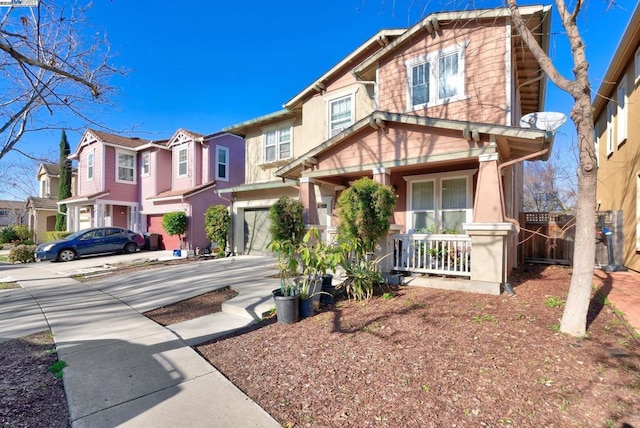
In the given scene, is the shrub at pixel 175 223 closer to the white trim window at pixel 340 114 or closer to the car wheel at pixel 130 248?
the car wheel at pixel 130 248

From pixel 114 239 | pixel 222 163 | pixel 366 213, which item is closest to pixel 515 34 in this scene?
pixel 366 213

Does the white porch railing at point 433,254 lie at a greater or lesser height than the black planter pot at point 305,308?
greater

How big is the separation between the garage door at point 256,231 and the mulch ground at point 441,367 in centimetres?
858

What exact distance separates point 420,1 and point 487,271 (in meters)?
5.14

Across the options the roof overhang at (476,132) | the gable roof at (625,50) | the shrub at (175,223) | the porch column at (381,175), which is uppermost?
the gable roof at (625,50)

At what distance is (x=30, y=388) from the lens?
10.1 feet

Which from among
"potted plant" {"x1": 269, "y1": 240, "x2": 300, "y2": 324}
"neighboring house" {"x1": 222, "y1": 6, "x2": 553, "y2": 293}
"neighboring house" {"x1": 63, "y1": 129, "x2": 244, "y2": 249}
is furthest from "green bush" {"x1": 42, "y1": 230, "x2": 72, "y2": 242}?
"potted plant" {"x1": 269, "y1": 240, "x2": 300, "y2": 324}

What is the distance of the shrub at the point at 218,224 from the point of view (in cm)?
1364

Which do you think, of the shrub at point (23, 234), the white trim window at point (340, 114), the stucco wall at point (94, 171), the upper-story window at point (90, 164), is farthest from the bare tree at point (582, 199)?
the shrub at point (23, 234)

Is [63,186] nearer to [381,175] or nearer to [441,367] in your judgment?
[381,175]

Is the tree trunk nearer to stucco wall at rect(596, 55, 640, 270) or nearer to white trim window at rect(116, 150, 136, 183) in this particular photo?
stucco wall at rect(596, 55, 640, 270)

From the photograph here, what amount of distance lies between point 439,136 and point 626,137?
6.69m

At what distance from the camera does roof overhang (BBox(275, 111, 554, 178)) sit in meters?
5.89

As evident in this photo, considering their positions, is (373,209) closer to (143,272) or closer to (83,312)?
(83,312)
